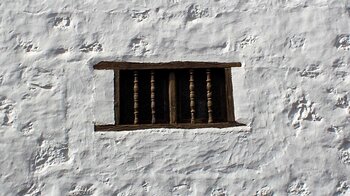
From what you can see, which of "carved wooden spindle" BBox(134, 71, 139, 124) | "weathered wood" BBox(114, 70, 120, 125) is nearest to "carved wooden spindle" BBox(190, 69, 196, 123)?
"carved wooden spindle" BBox(134, 71, 139, 124)

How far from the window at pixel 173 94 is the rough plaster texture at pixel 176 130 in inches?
2.5

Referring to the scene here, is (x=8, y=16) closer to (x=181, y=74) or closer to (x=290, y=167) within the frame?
(x=181, y=74)

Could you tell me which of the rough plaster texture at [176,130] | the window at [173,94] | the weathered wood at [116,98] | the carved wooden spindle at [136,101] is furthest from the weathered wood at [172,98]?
the weathered wood at [116,98]

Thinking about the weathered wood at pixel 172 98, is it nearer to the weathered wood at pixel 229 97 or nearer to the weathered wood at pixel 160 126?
the weathered wood at pixel 160 126

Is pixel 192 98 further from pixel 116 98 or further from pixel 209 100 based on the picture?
pixel 116 98

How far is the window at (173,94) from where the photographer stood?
15.0ft

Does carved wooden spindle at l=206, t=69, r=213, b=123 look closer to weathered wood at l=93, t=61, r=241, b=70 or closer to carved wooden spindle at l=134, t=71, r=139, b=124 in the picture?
weathered wood at l=93, t=61, r=241, b=70

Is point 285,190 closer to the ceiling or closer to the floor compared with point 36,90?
closer to the floor

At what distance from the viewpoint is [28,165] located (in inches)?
173

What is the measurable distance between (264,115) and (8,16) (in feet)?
6.14

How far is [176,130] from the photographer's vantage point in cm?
449

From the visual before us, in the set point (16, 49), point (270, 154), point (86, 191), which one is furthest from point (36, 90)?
point (270, 154)

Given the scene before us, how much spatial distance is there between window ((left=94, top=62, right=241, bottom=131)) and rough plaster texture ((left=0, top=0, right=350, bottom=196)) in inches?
2.5

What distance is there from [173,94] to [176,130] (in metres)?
0.26
